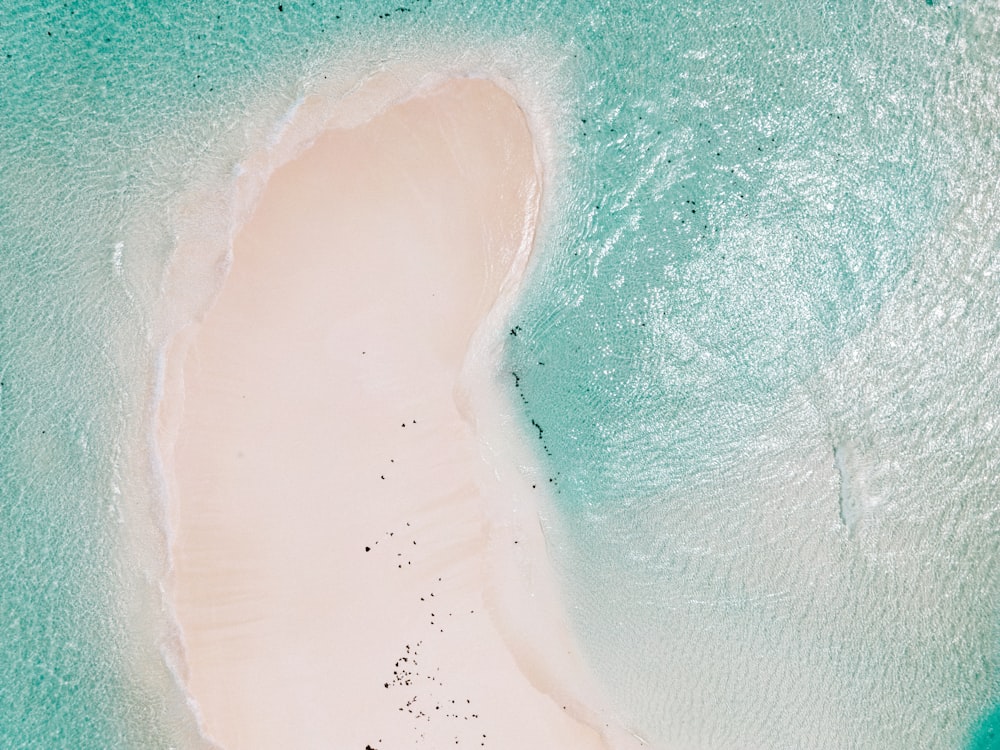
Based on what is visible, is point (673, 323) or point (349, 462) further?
point (673, 323)

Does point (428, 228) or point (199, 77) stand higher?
point (199, 77)

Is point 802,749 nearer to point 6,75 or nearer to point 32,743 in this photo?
point 32,743

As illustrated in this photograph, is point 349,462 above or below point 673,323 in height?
below

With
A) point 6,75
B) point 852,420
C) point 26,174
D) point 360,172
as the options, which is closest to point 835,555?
point 852,420
